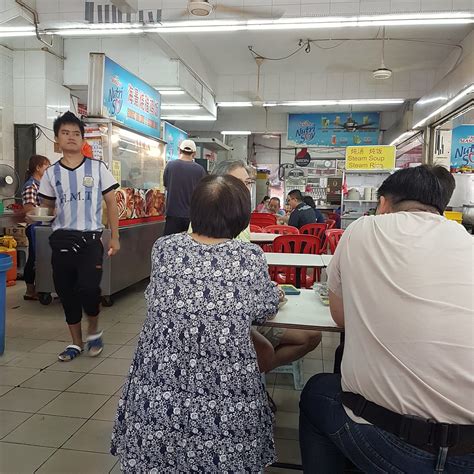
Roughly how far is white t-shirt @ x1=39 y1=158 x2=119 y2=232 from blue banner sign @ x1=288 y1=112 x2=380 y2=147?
9.73 m

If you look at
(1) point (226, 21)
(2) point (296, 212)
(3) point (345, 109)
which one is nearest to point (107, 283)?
(2) point (296, 212)

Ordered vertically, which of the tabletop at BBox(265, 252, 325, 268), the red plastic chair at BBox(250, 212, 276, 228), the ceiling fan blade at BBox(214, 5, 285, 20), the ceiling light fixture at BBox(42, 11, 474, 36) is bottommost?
the tabletop at BBox(265, 252, 325, 268)

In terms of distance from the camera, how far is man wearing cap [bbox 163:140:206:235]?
5031 mm

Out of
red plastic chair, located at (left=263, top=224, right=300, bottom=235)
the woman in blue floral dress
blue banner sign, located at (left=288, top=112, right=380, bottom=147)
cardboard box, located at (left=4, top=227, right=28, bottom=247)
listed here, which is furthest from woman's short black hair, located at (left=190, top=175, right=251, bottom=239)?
blue banner sign, located at (left=288, top=112, right=380, bottom=147)

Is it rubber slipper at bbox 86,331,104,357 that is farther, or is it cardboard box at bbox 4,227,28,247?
cardboard box at bbox 4,227,28,247

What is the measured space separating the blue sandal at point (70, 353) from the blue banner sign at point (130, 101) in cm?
270

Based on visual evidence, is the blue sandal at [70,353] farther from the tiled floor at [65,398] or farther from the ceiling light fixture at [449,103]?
the ceiling light fixture at [449,103]

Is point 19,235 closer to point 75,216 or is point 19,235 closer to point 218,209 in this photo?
point 75,216

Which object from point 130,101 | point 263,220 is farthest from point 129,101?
point 263,220

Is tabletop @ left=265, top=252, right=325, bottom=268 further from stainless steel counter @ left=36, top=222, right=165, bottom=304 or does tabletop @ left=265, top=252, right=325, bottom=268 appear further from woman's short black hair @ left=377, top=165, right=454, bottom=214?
stainless steel counter @ left=36, top=222, right=165, bottom=304

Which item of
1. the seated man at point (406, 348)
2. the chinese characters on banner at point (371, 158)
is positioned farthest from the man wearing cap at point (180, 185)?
the chinese characters on banner at point (371, 158)

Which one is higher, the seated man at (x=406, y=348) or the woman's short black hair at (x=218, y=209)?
the woman's short black hair at (x=218, y=209)

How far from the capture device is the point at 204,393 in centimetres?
142

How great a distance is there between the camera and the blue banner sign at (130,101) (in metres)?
4.96
